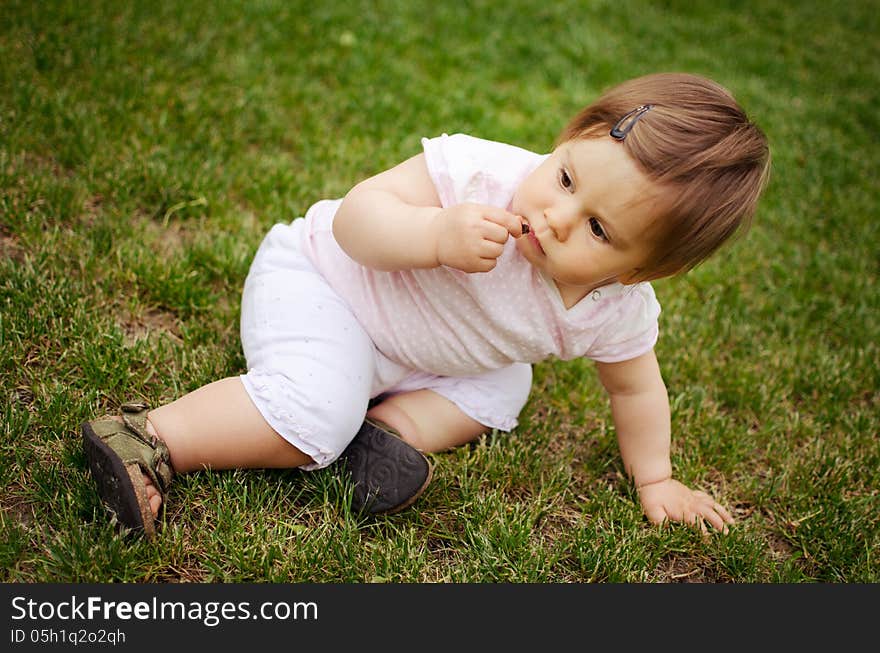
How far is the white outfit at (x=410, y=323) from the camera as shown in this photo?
1.80 meters

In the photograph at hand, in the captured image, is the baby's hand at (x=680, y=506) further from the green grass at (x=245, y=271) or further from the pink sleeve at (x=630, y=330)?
the pink sleeve at (x=630, y=330)

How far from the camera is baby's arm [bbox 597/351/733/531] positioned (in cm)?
203

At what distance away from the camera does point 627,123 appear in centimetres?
158

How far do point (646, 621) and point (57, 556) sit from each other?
1185 millimetres

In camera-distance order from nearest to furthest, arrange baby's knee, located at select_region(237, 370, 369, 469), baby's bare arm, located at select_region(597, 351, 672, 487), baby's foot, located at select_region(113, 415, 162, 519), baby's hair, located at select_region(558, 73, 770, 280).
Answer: baby's hair, located at select_region(558, 73, 770, 280) < baby's foot, located at select_region(113, 415, 162, 519) < baby's knee, located at select_region(237, 370, 369, 469) < baby's bare arm, located at select_region(597, 351, 672, 487)

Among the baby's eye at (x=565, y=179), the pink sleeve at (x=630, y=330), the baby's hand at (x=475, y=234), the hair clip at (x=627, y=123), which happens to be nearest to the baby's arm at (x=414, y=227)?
the baby's hand at (x=475, y=234)

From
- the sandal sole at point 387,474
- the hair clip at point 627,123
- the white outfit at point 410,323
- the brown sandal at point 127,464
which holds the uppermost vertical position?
the hair clip at point 627,123

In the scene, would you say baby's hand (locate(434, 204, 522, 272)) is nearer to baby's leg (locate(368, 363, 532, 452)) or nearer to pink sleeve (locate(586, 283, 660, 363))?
pink sleeve (locate(586, 283, 660, 363))

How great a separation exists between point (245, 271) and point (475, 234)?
108 centimetres

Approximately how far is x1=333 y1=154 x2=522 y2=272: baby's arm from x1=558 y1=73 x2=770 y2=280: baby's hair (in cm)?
27

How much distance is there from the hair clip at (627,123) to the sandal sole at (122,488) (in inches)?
44.7

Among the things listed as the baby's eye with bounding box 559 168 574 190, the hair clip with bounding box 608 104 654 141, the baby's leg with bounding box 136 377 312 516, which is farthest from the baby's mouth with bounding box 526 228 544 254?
the baby's leg with bounding box 136 377 312 516

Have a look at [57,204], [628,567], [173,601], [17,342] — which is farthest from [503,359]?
[57,204]

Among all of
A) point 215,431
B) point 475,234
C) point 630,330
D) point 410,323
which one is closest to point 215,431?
point 215,431
